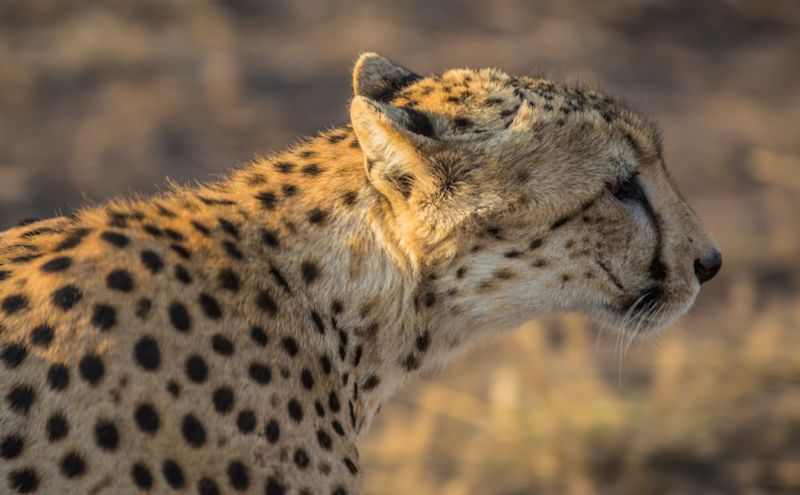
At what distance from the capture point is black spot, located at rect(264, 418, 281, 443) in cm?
271

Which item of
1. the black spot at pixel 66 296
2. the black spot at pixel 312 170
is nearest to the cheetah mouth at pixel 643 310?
the black spot at pixel 312 170

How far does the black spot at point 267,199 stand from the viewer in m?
2.97

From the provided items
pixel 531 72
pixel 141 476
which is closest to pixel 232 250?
pixel 141 476

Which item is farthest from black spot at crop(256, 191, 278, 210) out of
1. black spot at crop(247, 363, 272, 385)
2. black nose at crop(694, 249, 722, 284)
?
black nose at crop(694, 249, 722, 284)

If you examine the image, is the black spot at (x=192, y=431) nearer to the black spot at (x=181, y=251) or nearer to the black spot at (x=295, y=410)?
the black spot at (x=295, y=410)

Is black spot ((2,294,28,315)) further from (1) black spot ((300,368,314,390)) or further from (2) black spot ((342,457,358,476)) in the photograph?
(2) black spot ((342,457,358,476))

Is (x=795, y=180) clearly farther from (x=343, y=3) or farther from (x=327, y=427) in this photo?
(x=327, y=427)

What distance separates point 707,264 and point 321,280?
2.70ft

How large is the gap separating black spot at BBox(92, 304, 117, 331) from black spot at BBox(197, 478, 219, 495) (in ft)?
1.03

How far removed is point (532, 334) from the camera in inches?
A: 209

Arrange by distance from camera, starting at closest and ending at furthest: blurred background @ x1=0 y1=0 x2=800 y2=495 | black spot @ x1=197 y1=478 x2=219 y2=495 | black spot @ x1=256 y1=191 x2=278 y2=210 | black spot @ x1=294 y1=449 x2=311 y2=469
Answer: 1. black spot @ x1=197 y1=478 x2=219 y2=495
2. black spot @ x1=294 y1=449 x2=311 y2=469
3. black spot @ x1=256 y1=191 x2=278 y2=210
4. blurred background @ x1=0 y1=0 x2=800 y2=495

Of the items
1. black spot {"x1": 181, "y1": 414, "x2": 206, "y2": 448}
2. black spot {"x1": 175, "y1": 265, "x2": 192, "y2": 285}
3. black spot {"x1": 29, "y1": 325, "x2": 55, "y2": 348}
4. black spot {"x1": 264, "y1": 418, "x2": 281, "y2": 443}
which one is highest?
black spot {"x1": 175, "y1": 265, "x2": 192, "y2": 285}

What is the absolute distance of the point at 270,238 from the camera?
2.93 metres

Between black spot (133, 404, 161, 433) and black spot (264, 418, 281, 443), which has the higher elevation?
black spot (133, 404, 161, 433)
